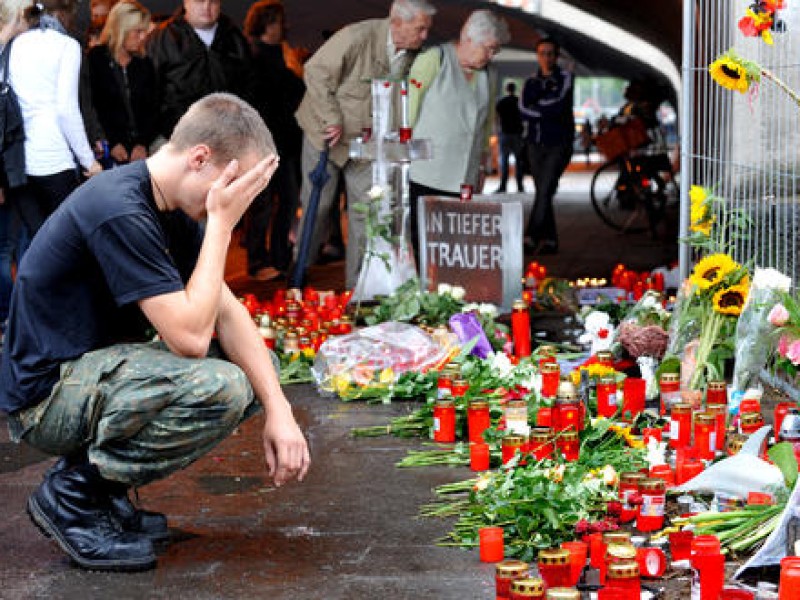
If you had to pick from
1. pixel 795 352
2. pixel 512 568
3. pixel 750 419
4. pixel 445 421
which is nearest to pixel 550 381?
pixel 445 421

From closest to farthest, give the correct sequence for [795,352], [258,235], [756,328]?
[795,352]
[756,328]
[258,235]

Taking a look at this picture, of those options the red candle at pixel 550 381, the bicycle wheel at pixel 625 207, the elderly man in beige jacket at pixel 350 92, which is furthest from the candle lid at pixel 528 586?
the bicycle wheel at pixel 625 207

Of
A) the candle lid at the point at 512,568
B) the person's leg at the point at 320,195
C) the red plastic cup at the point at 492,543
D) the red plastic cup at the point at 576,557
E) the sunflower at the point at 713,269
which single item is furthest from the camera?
the person's leg at the point at 320,195

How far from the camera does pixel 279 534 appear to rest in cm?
455

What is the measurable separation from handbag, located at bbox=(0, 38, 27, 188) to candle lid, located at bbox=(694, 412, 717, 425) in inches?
148

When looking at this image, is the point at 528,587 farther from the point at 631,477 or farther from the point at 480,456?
the point at 480,456

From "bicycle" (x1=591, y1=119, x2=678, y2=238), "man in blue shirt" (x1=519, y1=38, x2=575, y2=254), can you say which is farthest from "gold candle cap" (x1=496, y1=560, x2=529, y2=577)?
"bicycle" (x1=591, y1=119, x2=678, y2=238)

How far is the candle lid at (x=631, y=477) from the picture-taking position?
4441 mm

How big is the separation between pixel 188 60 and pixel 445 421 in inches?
170

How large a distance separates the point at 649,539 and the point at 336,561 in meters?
0.88

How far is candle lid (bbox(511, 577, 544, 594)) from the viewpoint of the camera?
3.35 meters

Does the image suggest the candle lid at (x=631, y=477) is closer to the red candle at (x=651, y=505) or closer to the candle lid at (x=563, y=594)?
the red candle at (x=651, y=505)

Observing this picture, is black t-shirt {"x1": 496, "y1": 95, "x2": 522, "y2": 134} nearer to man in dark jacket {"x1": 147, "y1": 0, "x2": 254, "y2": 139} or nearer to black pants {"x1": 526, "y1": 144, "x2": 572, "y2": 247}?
black pants {"x1": 526, "y1": 144, "x2": 572, "y2": 247}

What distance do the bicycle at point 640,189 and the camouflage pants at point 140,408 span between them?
10417mm
